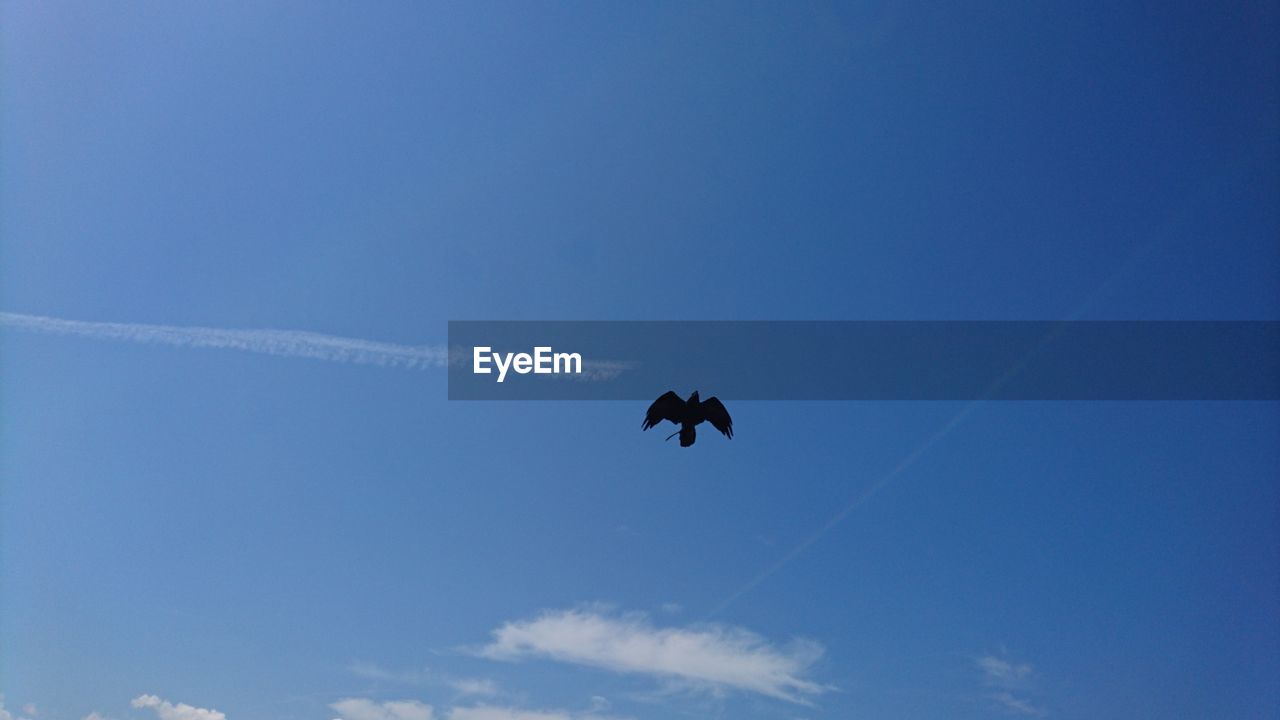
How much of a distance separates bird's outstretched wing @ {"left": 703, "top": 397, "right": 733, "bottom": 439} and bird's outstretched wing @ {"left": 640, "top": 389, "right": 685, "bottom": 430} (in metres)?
0.98

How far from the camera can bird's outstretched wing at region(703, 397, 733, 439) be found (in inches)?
1581

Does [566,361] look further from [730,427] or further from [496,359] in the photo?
[730,427]

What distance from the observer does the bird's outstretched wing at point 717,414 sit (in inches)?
1581

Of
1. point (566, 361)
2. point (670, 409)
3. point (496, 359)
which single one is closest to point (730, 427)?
point (670, 409)

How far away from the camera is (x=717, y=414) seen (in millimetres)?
40250

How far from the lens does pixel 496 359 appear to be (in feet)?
146

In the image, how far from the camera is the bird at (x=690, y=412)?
3988 centimetres

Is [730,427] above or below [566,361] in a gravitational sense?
below

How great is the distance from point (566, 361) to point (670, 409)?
16.9ft

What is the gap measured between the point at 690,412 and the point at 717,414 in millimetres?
1075

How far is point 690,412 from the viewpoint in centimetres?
4006

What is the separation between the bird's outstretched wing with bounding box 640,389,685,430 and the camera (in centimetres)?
3981

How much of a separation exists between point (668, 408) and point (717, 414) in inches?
Result: 75.6

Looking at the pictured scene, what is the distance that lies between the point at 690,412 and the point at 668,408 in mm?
862
